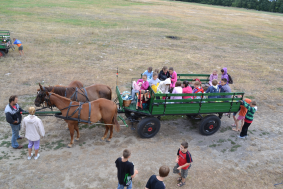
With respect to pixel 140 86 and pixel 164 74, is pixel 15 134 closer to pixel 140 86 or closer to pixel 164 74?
pixel 140 86

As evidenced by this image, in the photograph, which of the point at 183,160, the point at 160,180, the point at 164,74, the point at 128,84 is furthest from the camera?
the point at 128,84

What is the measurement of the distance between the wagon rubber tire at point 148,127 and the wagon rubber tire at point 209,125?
1764mm

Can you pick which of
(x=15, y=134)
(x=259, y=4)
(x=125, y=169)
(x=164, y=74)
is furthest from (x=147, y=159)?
(x=259, y=4)

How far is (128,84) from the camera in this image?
1195cm

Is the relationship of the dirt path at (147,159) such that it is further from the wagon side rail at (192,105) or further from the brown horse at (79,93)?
the brown horse at (79,93)

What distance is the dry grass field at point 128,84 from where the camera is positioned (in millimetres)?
5828

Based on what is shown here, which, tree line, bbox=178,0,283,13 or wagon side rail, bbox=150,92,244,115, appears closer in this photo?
wagon side rail, bbox=150,92,244,115

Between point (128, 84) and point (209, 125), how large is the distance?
575 cm

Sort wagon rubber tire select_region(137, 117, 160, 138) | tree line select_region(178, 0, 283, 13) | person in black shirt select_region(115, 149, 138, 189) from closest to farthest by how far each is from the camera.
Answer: person in black shirt select_region(115, 149, 138, 189) → wagon rubber tire select_region(137, 117, 160, 138) → tree line select_region(178, 0, 283, 13)

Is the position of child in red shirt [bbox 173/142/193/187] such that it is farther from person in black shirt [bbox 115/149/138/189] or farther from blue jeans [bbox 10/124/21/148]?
blue jeans [bbox 10/124/21/148]

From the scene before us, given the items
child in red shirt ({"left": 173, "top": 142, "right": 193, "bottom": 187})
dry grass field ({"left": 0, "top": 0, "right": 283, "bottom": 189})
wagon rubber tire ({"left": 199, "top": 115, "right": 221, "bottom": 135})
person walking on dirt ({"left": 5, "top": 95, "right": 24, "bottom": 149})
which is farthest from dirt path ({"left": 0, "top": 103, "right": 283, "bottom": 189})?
person walking on dirt ({"left": 5, "top": 95, "right": 24, "bottom": 149})

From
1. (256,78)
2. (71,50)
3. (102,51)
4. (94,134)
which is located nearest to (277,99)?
(256,78)

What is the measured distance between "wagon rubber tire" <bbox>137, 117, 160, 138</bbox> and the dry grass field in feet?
0.85

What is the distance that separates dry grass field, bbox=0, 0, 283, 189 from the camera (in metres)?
5.83
